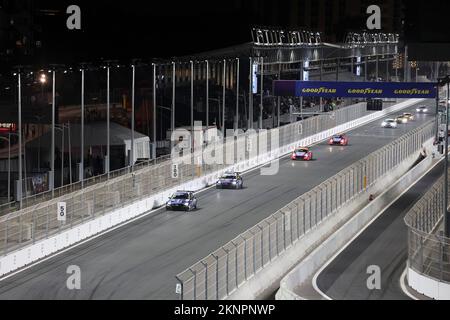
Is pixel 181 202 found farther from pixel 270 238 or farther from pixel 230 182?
pixel 270 238

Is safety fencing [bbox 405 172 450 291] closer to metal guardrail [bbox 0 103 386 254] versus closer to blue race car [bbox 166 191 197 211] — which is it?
metal guardrail [bbox 0 103 386 254]

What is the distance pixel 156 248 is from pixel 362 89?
44487mm

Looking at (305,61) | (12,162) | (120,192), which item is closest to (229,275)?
(120,192)

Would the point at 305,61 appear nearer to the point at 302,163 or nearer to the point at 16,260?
the point at 302,163

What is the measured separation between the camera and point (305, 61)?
12738cm

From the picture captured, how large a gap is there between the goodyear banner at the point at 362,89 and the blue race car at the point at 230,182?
23740 mm

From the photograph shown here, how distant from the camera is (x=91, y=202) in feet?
148

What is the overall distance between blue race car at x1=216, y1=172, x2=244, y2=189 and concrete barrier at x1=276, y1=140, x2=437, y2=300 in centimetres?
747

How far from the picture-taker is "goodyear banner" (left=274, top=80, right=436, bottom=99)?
271 feet

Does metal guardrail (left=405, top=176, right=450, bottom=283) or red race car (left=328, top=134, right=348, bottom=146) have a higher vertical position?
metal guardrail (left=405, top=176, right=450, bottom=283)

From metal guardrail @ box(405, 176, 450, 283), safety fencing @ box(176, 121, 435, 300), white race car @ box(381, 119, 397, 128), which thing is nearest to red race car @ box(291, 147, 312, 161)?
safety fencing @ box(176, 121, 435, 300)

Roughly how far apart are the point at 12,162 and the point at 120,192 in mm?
18194

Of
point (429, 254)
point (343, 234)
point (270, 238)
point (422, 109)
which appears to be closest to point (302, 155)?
point (343, 234)
